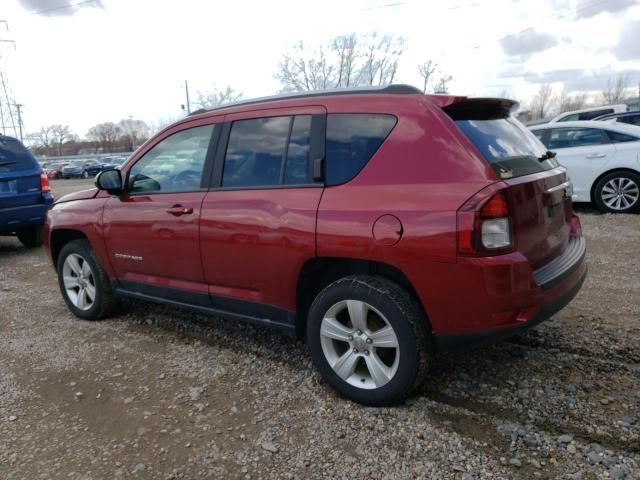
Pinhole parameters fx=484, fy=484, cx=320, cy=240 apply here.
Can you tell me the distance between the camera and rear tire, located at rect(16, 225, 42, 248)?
25.9 feet

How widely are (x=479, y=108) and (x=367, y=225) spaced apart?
1012 millimetres

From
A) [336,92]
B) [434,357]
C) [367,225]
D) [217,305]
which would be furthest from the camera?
[217,305]

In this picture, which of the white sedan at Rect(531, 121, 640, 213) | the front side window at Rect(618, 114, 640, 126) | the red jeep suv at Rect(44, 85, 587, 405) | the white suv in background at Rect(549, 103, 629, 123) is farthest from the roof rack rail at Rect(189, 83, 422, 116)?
the white suv in background at Rect(549, 103, 629, 123)

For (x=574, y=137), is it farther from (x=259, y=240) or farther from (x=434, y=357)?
(x=259, y=240)

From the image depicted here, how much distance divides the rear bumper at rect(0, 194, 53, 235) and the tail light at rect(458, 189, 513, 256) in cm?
690

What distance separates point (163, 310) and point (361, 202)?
2792 mm

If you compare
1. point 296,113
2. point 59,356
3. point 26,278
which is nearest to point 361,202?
point 296,113

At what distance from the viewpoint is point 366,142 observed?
277 centimetres

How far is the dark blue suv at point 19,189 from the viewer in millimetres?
6945

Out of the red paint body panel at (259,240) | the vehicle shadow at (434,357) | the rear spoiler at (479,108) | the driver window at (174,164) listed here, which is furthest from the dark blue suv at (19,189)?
the rear spoiler at (479,108)

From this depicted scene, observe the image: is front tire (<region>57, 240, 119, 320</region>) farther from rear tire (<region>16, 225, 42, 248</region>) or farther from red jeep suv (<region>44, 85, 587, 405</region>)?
rear tire (<region>16, 225, 42, 248</region>)

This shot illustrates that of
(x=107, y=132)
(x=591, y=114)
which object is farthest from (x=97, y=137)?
(x=591, y=114)

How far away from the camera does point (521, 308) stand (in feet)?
8.03

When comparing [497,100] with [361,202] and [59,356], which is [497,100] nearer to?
[361,202]
